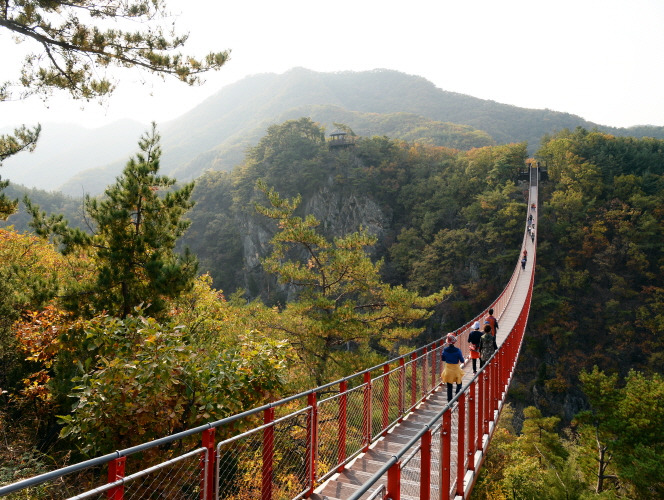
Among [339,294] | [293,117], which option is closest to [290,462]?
[339,294]

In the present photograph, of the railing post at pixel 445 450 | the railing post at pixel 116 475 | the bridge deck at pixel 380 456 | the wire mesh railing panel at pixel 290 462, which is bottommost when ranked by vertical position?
the wire mesh railing panel at pixel 290 462

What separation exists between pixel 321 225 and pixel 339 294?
25.4 metres

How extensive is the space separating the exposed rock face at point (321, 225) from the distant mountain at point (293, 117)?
91.4ft

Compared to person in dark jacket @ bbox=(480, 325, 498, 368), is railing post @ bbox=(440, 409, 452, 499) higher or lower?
higher

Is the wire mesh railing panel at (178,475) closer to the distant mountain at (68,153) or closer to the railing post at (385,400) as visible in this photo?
the railing post at (385,400)

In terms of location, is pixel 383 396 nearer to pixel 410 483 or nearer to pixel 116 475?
pixel 410 483

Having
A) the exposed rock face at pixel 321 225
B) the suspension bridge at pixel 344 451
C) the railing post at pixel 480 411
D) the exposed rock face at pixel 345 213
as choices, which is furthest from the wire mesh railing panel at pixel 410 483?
the exposed rock face at pixel 345 213

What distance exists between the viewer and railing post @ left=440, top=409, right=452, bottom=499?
3.01m

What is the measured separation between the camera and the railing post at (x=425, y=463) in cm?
273

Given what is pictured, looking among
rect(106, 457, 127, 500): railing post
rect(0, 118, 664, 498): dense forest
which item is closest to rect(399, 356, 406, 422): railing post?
rect(0, 118, 664, 498): dense forest

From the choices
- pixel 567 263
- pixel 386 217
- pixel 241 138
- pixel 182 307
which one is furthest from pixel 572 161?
pixel 241 138

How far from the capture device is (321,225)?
41.7 m

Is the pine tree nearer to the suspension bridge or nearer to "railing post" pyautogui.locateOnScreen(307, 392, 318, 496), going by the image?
the suspension bridge

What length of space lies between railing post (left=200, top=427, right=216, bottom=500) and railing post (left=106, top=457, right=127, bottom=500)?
2.04ft
